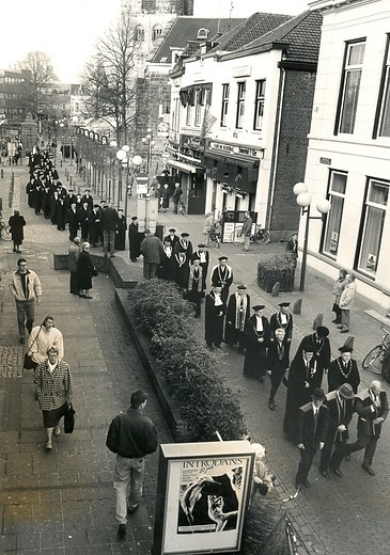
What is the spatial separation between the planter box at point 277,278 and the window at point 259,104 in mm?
9989

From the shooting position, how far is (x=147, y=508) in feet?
22.6

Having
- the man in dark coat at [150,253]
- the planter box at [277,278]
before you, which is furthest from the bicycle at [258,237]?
the man in dark coat at [150,253]

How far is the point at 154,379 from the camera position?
9.51 meters

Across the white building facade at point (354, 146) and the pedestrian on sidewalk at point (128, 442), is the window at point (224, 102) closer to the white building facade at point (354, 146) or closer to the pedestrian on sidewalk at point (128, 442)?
the white building facade at point (354, 146)

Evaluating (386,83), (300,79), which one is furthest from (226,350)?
(300,79)

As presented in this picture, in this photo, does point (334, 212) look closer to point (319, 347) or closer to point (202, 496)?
point (319, 347)

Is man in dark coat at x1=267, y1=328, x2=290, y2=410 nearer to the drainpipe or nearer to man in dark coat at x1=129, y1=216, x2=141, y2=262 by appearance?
man in dark coat at x1=129, y1=216, x2=141, y2=262

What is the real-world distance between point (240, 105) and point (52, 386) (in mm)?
22115

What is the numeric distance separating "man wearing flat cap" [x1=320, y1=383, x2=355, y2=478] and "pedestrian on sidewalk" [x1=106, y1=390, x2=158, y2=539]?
2.71 metres

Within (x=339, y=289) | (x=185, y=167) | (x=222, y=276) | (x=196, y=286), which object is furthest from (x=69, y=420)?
(x=185, y=167)

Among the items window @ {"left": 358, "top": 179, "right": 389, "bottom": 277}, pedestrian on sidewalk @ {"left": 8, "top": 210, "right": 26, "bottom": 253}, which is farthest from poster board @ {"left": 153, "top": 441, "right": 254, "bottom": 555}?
pedestrian on sidewalk @ {"left": 8, "top": 210, "right": 26, "bottom": 253}

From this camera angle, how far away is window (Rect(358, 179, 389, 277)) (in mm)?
15539

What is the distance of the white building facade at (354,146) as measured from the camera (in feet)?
50.3

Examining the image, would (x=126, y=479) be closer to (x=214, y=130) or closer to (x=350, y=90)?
(x=350, y=90)
